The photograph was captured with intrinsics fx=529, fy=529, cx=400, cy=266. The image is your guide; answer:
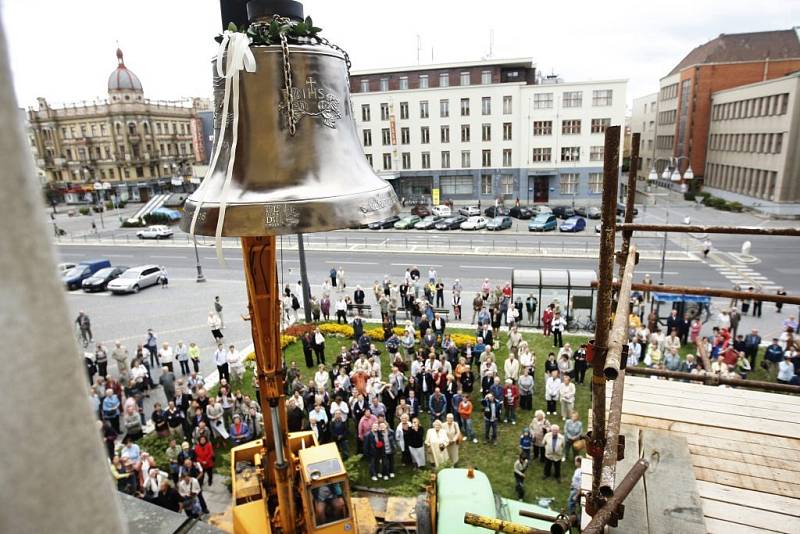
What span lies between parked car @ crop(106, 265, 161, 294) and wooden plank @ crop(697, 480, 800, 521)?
2977 cm

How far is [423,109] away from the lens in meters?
49.2

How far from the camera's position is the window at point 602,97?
43875 millimetres

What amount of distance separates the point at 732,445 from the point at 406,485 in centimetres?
798

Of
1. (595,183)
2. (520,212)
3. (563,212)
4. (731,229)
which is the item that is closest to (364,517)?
(731,229)

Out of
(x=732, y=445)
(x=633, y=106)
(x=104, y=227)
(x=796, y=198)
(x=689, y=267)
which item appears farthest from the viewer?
(x=633, y=106)

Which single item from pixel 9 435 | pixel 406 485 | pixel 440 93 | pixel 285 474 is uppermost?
pixel 440 93

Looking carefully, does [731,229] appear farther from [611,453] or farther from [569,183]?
[569,183]

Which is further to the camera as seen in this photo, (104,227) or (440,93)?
(104,227)

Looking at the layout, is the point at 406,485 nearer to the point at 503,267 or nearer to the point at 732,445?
the point at 732,445

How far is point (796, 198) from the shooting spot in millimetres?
42812

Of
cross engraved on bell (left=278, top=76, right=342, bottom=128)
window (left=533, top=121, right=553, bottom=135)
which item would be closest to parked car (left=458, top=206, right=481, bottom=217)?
window (left=533, top=121, right=553, bottom=135)

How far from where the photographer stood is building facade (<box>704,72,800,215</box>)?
42.0 meters

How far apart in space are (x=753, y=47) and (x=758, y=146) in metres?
17.7

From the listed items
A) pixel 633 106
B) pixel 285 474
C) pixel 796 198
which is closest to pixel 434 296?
pixel 285 474
